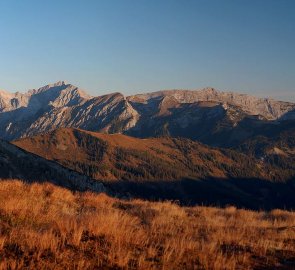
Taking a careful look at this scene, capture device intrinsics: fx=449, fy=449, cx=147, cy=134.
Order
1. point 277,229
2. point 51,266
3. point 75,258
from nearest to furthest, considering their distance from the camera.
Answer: point 51,266 → point 75,258 → point 277,229

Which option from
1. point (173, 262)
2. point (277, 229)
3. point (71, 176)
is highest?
point (173, 262)

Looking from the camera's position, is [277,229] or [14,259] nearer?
[14,259]

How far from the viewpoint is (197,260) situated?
11.7 metres

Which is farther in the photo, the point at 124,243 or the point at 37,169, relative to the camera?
the point at 37,169

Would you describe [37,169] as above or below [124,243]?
below

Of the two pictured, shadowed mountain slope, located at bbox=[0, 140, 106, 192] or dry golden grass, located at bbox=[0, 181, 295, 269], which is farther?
shadowed mountain slope, located at bbox=[0, 140, 106, 192]

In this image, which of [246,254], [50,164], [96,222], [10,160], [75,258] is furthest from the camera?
[50,164]

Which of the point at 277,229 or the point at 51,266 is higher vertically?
the point at 51,266

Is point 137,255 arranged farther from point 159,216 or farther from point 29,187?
point 29,187

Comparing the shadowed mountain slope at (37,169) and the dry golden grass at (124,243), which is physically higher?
the dry golden grass at (124,243)

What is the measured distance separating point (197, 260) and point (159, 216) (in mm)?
7817

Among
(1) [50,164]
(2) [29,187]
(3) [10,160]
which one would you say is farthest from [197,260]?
(1) [50,164]

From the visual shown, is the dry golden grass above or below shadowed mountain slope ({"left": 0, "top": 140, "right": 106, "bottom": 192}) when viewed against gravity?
above

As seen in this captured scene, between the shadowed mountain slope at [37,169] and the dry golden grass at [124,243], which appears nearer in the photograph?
the dry golden grass at [124,243]
